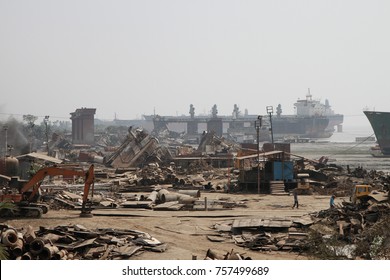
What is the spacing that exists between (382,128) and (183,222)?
3527 inches

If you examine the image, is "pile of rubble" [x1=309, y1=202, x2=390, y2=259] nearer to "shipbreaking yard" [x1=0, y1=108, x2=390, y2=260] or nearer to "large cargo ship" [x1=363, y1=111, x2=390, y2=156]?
"shipbreaking yard" [x1=0, y1=108, x2=390, y2=260]

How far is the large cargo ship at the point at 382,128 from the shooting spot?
344 feet

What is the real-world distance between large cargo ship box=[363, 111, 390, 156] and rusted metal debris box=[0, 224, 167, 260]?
90.7 metres

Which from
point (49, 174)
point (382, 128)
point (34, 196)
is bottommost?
point (34, 196)

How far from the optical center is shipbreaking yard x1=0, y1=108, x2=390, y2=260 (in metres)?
17.2

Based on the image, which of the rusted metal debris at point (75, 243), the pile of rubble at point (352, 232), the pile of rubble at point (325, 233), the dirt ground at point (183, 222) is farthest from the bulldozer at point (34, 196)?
the pile of rubble at point (352, 232)

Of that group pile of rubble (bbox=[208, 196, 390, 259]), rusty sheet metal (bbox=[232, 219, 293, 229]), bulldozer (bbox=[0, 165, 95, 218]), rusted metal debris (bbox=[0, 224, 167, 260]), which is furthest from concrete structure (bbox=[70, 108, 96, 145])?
rusted metal debris (bbox=[0, 224, 167, 260])

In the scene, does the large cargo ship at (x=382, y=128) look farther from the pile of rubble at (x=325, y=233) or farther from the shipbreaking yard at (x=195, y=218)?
the pile of rubble at (x=325, y=233)

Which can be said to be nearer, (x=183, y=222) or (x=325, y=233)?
(x=325, y=233)

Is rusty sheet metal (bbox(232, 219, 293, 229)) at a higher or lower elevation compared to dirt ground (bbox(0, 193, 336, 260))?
higher

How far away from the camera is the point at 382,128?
352 feet

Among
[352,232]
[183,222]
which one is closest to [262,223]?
[352,232]

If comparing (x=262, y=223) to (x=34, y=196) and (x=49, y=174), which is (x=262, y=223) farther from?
(x=34, y=196)

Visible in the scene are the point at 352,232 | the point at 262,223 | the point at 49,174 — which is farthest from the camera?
the point at 49,174
